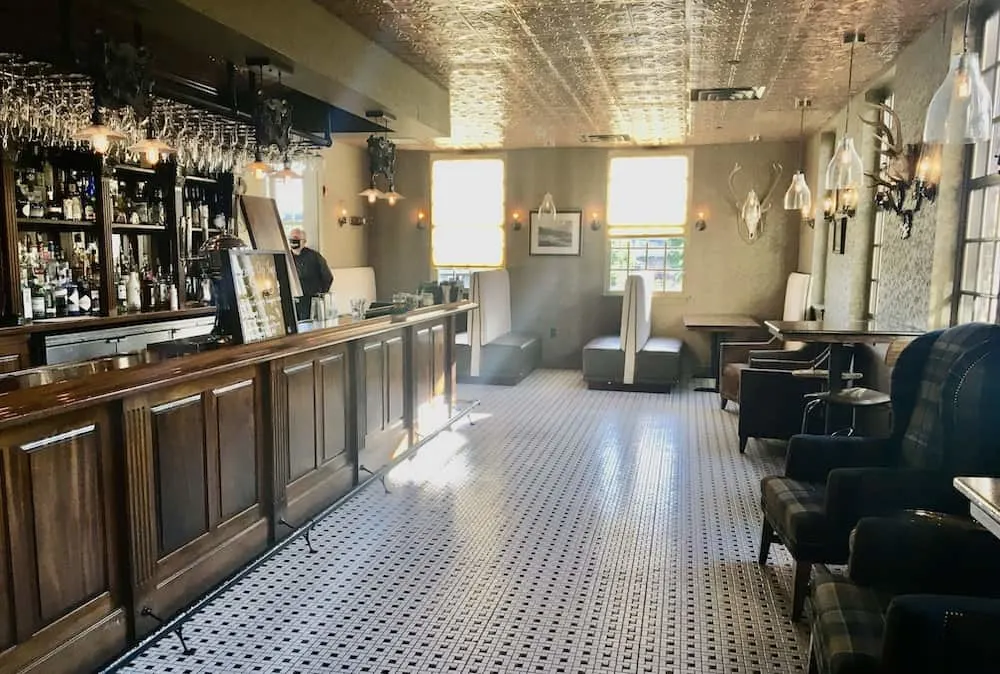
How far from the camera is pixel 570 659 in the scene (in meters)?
2.72

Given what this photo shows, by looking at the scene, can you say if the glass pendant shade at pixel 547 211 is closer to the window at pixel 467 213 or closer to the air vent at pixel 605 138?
the window at pixel 467 213

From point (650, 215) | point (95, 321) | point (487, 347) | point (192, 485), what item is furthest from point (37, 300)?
point (650, 215)

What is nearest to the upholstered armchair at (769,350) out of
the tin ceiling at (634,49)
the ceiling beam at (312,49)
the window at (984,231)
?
the window at (984,231)

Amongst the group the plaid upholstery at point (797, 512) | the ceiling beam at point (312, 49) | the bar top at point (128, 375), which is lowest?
the plaid upholstery at point (797, 512)

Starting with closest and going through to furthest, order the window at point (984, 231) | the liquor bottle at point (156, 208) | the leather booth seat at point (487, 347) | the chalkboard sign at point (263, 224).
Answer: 1. the window at point (984, 231)
2. the liquor bottle at point (156, 208)
3. the chalkboard sign at point (263, 224)
4. the leather booth seat at point (487, 347)

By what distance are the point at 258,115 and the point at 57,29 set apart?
1085 mm

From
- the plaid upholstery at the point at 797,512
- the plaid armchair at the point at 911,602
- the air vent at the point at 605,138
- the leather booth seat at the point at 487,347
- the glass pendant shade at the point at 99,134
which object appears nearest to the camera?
the plaid armchair at the point at 911,602

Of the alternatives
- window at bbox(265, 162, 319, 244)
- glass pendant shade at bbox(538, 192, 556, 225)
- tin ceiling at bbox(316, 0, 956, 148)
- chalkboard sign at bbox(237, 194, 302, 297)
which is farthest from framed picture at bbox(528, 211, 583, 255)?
chalkboard sign at bbox(237, 194, 302, 297)

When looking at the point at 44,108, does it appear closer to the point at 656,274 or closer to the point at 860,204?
the point at 860,204

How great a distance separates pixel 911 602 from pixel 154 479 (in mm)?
2595

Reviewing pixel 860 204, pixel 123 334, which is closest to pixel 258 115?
pixel 123 334

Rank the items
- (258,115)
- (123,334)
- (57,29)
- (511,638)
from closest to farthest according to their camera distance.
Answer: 1. (511,638)
2. (57,29)
3. (258,115)
4. (123,334)

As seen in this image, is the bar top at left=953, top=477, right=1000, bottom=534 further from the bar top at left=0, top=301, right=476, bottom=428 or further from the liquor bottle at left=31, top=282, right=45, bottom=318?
the liquor bottle at left=31, top=282, right=45, bottom=318

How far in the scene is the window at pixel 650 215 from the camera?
31.8 ft
